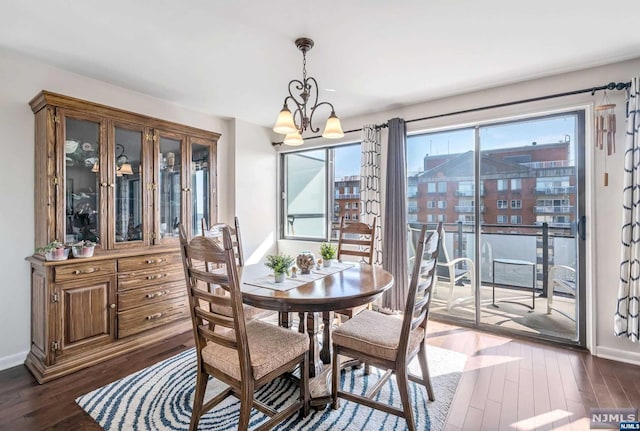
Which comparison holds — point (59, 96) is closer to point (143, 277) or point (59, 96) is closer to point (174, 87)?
point (174, 87)

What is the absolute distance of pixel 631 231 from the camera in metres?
2.49

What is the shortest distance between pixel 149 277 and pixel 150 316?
383 millimetres

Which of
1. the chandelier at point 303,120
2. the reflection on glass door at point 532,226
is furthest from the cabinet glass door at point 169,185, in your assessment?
A: the reflection on glass door at point 532,226

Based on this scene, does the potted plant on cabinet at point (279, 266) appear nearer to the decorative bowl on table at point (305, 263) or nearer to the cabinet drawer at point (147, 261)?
the decorative bowl on table at point (305, 263)

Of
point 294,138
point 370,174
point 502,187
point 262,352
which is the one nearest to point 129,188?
point 294,138

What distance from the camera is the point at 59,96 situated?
2.46 metres

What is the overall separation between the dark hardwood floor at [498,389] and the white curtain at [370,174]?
164 cm

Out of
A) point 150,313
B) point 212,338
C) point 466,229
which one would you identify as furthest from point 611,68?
point 150,313

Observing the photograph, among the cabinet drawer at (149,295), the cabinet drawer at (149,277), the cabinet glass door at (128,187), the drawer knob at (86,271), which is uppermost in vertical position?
the cabinet glass door at (128,187)

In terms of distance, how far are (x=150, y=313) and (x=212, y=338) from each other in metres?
1.79

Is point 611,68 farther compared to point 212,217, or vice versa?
point 212,217

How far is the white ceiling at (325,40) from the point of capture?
1.94 m

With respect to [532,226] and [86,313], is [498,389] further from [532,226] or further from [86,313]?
[86,313]

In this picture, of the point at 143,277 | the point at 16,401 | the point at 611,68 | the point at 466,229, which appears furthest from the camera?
the point at 466,229
